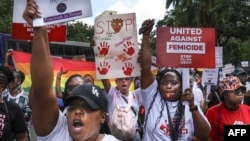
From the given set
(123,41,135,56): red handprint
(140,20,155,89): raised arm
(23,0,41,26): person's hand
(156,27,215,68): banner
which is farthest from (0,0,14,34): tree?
(23,0,41,26): person's hand

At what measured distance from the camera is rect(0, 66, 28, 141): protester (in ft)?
14.4

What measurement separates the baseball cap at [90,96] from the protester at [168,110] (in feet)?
4.77

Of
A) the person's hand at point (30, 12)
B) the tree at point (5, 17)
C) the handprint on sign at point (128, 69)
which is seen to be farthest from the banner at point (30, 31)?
the tree at point (5, 17)

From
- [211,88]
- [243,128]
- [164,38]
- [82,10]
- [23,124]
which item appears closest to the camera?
[82,10]

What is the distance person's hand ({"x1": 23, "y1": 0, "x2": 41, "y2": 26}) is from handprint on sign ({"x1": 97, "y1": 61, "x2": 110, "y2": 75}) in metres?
2.52

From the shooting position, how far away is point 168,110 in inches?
172

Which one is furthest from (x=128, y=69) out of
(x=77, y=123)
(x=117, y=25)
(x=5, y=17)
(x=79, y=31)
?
(x=79, y=31)

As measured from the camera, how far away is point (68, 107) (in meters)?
2.78

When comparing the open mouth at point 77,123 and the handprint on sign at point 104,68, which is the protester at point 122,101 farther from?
the open mouth at point 77,123

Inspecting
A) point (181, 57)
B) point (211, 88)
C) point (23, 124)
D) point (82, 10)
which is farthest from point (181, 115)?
point (211, 88)

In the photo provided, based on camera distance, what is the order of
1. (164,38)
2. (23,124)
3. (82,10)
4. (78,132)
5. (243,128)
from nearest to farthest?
(78,132)
(82,10)
(243,128)
(23,124)
(164,38)

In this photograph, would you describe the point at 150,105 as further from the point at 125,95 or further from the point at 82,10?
the point at 82,10

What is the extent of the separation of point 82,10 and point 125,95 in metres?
2.87

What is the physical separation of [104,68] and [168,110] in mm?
1161
